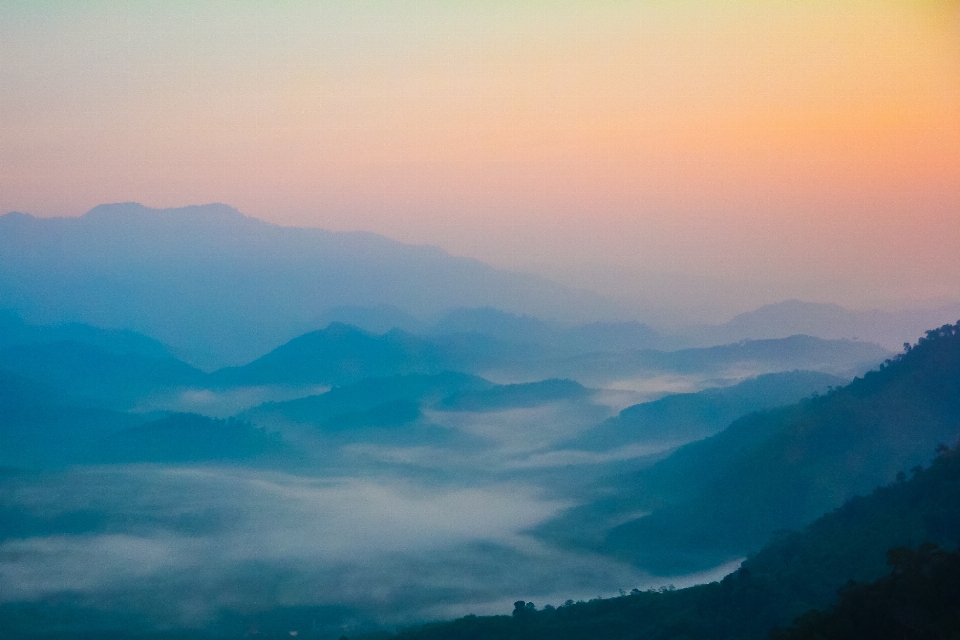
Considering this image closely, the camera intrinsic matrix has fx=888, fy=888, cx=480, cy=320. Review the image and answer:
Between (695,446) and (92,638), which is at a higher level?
(695,446)

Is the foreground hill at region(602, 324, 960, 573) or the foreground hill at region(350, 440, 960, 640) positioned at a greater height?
the foreground hill at region(602, 324, 960, 573)

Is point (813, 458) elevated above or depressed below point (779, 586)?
above

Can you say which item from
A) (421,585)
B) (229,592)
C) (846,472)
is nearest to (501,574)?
(421,585)

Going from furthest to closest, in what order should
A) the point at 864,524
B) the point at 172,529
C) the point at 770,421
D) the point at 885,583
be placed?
the point at 172,529 < the point at 770,421 < the point at 864,524 < the point at 885,583

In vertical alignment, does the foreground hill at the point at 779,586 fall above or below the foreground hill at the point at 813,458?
below

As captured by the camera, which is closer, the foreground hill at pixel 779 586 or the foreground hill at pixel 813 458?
the foreground hill at pixel 779 586

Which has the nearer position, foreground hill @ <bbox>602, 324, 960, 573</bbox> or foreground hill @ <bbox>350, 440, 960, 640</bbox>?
foreground hill @ <bbox>350, 440, 960, 640</bbox>

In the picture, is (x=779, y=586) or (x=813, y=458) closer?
(x=779, y=586)

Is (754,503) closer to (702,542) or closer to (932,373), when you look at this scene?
(702,542)
